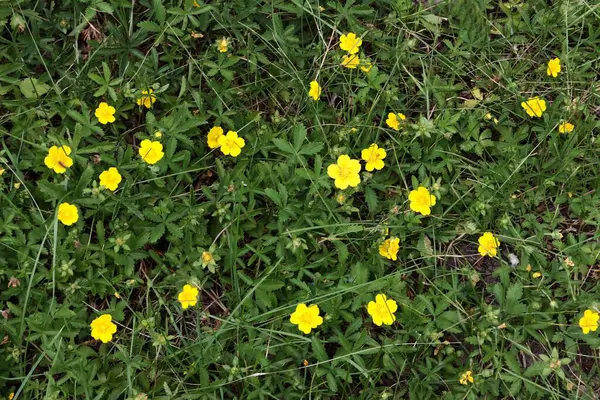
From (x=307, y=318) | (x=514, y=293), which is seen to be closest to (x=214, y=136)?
(x=307, y=318)

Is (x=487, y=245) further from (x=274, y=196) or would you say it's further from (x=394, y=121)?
(x=274, y=196)

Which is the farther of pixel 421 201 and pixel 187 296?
pixel 421 201

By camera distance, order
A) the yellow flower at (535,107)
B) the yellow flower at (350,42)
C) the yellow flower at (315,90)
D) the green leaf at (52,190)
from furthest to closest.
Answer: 1. the yellow flower at (535,107)
2. the yellow flower at (350,42)
3. the yellow flower at (315,90)
4. the green leaf at (52,190)

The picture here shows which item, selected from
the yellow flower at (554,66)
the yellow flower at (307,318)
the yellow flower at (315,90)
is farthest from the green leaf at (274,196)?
the yellow flower at (554,66)

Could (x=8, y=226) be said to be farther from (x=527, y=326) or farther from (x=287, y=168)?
(x=527, y=326)

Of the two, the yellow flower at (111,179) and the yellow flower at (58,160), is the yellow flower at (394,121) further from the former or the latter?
the yellow flower at (58,160)

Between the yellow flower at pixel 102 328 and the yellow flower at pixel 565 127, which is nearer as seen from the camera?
the yellow flower at pixel 102 328
